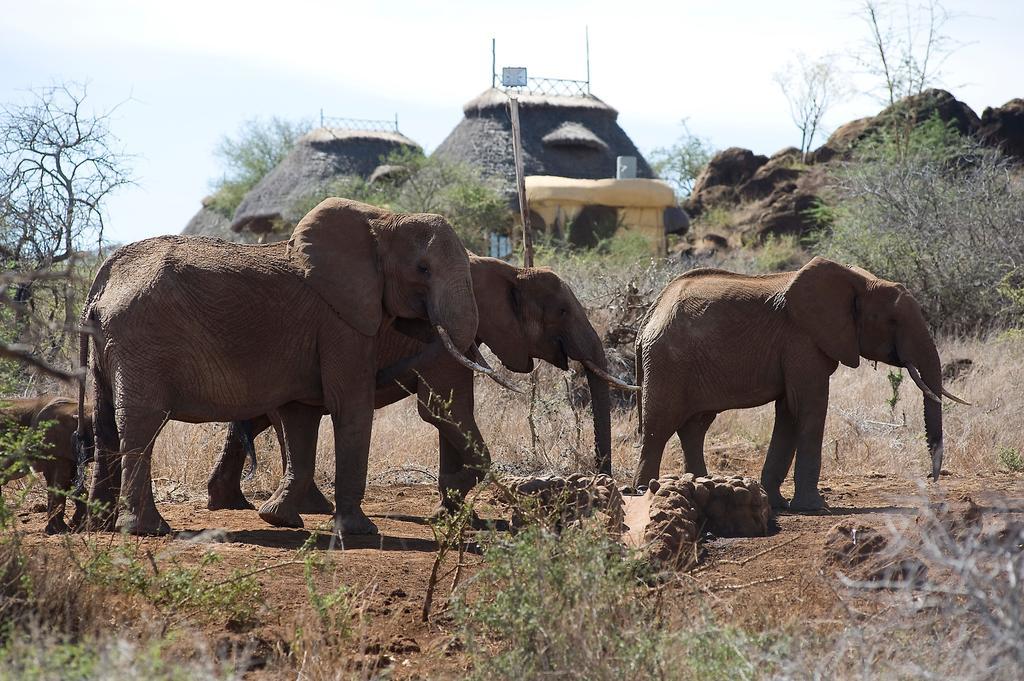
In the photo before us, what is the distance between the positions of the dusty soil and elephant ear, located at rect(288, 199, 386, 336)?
1.44 metres

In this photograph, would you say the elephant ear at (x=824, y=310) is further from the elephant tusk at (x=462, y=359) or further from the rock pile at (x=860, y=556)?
the rock pile at (x=860, y=556)

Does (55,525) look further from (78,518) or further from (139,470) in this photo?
(139,470)

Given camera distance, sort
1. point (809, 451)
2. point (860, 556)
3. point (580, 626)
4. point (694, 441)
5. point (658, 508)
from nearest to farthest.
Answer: point (580, 626) → point (860, 556) → point (658, 508) → point (809, 451) → point (694, 441)

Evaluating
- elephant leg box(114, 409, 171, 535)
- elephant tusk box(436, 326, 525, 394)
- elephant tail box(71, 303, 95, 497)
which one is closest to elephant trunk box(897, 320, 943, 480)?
elephant tusk box(436, 326, 525, 394)

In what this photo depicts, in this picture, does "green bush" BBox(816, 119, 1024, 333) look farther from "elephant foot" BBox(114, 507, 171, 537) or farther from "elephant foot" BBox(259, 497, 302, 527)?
"elephant foot" BBox(114, 507, 171, 537)

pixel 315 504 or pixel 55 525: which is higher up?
pixel 55 525

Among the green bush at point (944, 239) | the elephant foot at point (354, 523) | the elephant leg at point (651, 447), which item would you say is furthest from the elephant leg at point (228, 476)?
the green bush at point (944, 239)

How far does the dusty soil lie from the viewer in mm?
5430

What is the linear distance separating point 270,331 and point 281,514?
1.21 meters

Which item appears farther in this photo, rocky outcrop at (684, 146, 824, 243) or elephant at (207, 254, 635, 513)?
rocky outcrop at (684, 146, 824, 243)

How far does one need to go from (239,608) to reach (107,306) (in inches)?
105

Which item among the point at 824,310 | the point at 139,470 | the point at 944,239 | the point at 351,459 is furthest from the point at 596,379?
the point at 944,239

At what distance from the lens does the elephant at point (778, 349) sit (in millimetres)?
9516

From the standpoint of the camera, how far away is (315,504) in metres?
9.71
